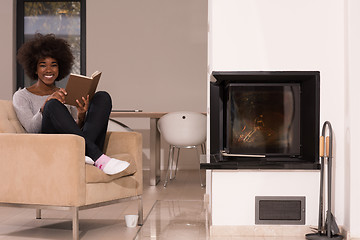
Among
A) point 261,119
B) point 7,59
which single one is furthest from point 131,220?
point 7,59

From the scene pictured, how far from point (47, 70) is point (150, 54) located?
11.4ft

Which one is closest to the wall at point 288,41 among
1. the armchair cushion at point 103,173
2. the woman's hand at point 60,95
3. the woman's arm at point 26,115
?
the armchair cushion at point 103,173

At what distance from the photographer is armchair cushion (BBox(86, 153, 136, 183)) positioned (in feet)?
9.32

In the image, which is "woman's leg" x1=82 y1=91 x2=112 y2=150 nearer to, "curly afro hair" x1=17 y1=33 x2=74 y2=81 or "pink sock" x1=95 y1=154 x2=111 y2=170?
"pink sock" x1=95 y1=154 x2=111 y2=170

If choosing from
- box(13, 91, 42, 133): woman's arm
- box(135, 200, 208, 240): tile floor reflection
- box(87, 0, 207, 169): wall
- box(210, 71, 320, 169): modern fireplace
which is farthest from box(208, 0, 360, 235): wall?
box(87, 0, 207, 169): wall

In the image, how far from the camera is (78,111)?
11.0 ft

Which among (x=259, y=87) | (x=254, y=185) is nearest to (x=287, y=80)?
(x=259, y=87)

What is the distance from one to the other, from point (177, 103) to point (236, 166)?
3949 mm

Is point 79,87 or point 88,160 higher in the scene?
point 79,87

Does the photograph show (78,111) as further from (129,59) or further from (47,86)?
(129,59)

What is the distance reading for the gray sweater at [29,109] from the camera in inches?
125

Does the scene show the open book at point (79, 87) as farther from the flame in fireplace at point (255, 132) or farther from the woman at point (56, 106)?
the flame in fireplace at point (255, 132)

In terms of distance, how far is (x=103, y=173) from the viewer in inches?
115

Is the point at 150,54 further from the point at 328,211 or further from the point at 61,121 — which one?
the point at 328,211
